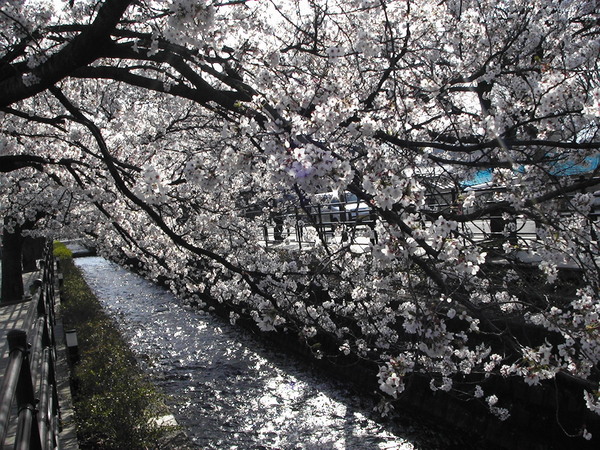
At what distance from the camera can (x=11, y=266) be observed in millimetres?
14688

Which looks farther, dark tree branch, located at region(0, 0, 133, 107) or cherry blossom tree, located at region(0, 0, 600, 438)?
dark tree branch, located at region(0, 0, 133, 107)

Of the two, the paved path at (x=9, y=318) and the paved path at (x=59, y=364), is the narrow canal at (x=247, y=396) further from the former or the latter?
the paved path at (x=9, y=318)

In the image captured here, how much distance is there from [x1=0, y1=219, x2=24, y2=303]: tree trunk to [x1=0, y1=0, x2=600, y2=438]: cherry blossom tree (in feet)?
18.0

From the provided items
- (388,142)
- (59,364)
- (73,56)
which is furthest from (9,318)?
(388,142)

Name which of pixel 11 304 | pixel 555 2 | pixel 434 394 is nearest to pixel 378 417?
pixel 434 394

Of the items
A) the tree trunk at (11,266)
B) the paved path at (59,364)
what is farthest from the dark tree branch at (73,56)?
the tree trunk at (11,266)

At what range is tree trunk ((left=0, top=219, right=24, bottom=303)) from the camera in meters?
14.5

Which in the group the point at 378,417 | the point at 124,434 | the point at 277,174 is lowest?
the point at 378,417

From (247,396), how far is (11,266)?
860 cm

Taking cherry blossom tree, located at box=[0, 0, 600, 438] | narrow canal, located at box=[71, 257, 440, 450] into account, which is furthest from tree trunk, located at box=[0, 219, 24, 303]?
cherry blossom tree, located at box=[0, 0, 600, 438]

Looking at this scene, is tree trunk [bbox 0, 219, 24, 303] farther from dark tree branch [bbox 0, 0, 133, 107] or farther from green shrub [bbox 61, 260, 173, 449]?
dark tree branch [bbox 0, 0, 133, 107]

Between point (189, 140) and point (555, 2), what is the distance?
7.97m

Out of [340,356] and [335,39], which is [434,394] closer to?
[340,356]

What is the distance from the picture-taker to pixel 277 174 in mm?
3057
